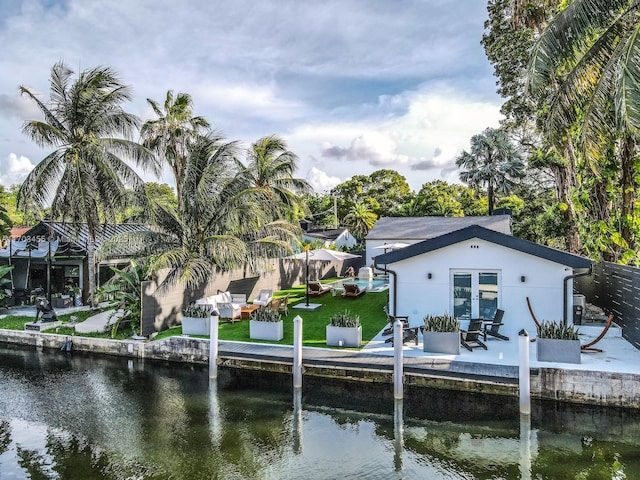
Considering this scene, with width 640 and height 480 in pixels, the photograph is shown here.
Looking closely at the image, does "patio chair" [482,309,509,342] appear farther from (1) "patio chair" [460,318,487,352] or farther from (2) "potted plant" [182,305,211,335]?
(2) "potted plant" [182,305,211,335]

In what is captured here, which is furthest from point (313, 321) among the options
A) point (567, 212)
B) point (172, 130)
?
point (567, 212)

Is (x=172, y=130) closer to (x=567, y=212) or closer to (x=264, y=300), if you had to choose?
(x=264, y=300)

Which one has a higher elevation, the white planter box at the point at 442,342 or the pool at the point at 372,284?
the pool at the point at 372,284

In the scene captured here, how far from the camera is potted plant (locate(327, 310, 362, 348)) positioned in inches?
449

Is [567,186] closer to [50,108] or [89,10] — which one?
[89,10]

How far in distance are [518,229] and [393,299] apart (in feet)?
60.0

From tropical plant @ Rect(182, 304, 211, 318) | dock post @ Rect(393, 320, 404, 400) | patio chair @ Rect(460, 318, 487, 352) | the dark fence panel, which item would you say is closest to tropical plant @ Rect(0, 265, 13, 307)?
tropical plant @ Rect(182, 304, 211, 318)

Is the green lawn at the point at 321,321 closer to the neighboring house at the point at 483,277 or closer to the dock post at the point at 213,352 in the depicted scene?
the dock post at the point at 213,352

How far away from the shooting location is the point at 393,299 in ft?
43.7

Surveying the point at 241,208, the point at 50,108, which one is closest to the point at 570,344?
the point at 241,208

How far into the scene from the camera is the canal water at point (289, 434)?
21.8 ft

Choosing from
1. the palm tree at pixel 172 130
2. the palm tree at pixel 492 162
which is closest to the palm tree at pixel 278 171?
the palm tree at pixel 172 130

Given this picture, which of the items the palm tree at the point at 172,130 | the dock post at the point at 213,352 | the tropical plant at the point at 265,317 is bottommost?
the dock post at the point at 213,352

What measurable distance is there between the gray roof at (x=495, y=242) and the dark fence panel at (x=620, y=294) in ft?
3.49
